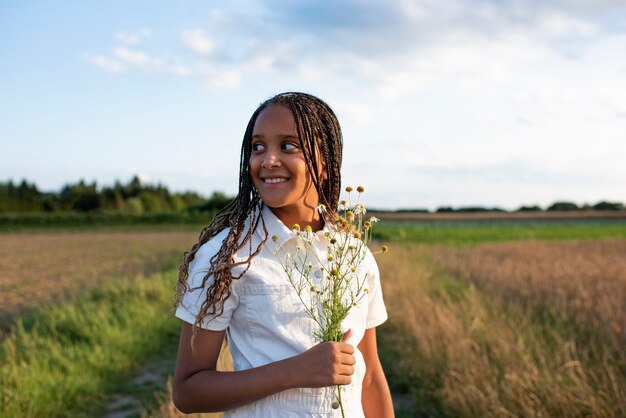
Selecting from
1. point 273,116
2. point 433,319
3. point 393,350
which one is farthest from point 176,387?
point 393,350

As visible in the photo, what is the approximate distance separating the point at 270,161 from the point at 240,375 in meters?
0.54

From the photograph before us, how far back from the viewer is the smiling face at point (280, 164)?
1620mm

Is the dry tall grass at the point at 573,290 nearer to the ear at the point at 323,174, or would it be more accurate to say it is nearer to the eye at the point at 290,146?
the ear at the point at 323,174

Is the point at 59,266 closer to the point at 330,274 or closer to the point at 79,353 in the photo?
the point at 79,353

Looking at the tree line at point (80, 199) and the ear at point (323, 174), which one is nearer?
the ear at point (323, 174)

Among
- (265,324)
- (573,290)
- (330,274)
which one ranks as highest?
(330,274)

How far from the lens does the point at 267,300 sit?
156 centimetres

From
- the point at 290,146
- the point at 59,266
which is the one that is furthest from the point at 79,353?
the point at 59,266

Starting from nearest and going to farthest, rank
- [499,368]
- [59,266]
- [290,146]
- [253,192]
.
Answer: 1. [290,146]
2. [253,192]
3. [499,368]
4. [59,266]

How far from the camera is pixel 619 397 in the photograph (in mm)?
3660

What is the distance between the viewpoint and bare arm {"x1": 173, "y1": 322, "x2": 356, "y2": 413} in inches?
56.4

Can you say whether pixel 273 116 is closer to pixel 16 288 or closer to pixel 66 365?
pixel 66 365

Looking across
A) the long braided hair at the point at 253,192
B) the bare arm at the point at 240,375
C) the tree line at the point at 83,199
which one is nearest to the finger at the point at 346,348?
the bare arm at the point at 240,375

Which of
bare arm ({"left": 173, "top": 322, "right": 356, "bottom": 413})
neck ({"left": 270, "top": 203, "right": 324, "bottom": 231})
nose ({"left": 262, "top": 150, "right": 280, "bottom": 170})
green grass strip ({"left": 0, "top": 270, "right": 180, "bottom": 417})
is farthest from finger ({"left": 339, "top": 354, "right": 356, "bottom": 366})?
green grass strip ({"left": 0, "top": 270, "right": 180, "bottom": 417})
